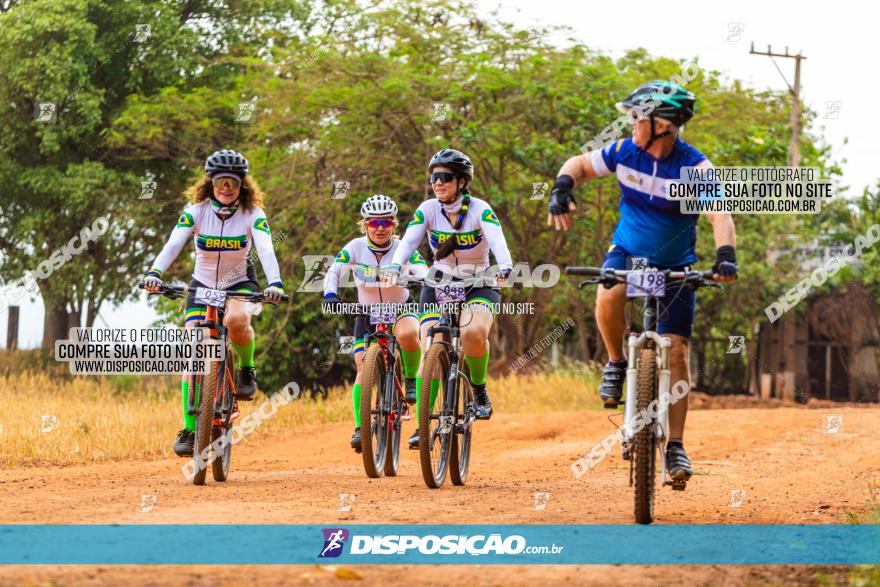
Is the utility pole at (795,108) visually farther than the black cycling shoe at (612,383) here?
Yes

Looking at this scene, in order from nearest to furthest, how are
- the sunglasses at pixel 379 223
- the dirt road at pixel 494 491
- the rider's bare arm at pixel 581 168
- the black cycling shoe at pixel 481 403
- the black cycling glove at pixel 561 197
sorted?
1. the dirt road at pixel 494 491
2. the black cycling glove at pixel 561 197
3. the rider's bare arm at pixel 581 168
4. the black cycling shoe at pixel 481 403
5. the sunglasses at pixel 379 223

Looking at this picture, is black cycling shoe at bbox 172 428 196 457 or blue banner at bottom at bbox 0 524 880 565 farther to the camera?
black cycling shoe at bbox 172 428 196 457

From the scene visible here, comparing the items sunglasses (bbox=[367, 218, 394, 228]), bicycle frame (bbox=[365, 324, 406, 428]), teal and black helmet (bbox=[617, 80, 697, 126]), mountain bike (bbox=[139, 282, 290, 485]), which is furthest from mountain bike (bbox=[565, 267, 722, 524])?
sunglasses (bbox=[367, 218, 394, 228])

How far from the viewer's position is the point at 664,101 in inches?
290

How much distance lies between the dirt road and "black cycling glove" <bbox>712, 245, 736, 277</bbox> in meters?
1.52

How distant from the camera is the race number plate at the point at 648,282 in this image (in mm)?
7180

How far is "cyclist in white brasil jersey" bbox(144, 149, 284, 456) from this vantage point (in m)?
9.77

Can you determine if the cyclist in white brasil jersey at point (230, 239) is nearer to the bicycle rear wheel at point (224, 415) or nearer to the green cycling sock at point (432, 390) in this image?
the bicycle rear wheel at point (224, 415)

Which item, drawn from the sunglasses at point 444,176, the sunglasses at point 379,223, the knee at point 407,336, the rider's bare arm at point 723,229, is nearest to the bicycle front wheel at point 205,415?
the knee at point 407,336

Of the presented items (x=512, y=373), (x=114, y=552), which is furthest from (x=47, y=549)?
(x=512, y=373)

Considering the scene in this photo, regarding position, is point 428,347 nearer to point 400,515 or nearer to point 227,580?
point 400,515

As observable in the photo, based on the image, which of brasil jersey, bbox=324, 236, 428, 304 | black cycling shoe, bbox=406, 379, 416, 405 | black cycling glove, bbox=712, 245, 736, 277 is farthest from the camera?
brasil jersey, bbox=324, 236, 428, 304

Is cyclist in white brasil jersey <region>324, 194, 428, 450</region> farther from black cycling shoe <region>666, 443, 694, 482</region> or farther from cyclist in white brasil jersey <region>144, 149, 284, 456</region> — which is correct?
black cycling shoe <region>666, 443, 694, 482</region>

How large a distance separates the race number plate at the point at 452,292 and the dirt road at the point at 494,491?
141 cm
